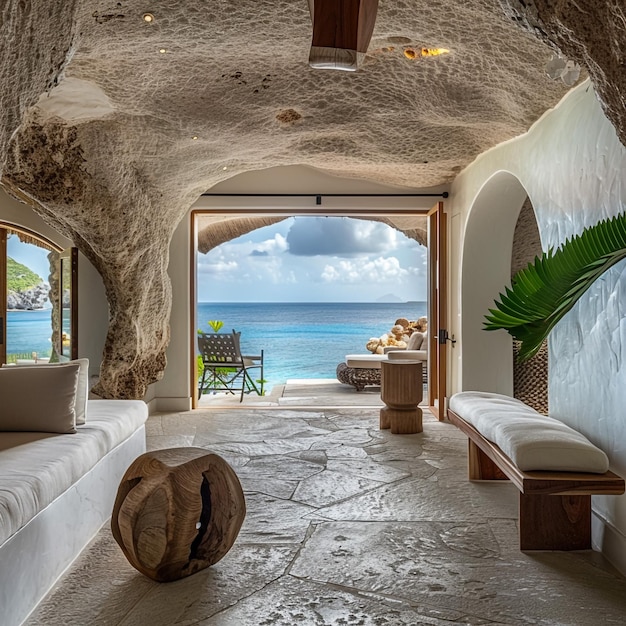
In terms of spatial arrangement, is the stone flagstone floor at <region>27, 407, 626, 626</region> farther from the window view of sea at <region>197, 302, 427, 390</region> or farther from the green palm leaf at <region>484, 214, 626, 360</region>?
the window view of sea at <region>197, 302, 427, 390</region>

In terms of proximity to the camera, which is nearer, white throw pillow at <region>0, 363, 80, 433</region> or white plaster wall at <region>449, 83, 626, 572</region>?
white plaster wall at <region>449, 83, 626, 572</region>

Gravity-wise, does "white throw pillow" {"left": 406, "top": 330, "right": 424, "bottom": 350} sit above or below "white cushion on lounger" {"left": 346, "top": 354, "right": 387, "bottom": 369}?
above

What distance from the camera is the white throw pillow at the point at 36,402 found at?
298 centimetres

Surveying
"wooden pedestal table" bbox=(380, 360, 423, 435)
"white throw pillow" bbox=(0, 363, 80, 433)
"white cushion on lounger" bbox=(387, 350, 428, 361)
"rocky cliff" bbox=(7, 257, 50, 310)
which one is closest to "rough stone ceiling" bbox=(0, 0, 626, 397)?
"white throw pillow" bbox=(0, 363, 80, 433)

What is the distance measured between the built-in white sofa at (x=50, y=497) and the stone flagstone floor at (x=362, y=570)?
0.33 feet

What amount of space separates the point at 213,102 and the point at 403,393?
278cm

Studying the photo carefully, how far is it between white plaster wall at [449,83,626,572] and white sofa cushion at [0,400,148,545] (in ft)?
7.58

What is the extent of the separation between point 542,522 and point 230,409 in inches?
161

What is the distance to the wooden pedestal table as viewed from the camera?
5.15 meters

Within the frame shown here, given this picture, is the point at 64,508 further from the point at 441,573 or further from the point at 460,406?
the point at 460,406

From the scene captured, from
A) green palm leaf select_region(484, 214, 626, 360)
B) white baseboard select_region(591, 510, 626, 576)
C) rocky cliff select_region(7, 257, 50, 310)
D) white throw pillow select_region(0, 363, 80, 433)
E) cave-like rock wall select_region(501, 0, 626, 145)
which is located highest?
cave-like rock wall select_region(501, 0, 626, 145)

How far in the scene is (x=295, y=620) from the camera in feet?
6.93

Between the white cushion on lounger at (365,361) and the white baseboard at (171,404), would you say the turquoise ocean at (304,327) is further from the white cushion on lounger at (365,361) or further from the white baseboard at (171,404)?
the white baseboard at (171,404)

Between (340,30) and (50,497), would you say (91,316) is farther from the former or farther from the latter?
(340,30)
